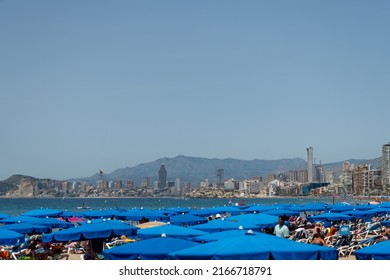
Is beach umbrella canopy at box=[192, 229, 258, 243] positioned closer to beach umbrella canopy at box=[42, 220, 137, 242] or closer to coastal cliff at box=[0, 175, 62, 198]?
beach umbrella canopy at box=[42, 220, 137, 242]

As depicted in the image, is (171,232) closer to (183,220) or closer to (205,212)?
(183,220)

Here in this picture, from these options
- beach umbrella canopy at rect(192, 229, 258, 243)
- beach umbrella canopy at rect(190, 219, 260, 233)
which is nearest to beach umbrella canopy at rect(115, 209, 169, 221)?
beach umbrella canopy at rect(190, 219, 260, 233)

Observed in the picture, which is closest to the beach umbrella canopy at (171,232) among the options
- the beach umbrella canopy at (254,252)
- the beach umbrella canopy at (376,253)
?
the beach umbrella canopy at (254,252)

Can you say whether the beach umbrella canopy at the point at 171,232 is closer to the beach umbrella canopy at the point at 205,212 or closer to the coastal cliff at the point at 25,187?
the beach umbrella canopy at the point at 205,212

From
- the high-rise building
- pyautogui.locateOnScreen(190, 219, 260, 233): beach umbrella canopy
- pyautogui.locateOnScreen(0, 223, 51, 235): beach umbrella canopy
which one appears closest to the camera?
pyautogui.locateOnScreen(190, 219, 260, 233): beach umbrella canopy
